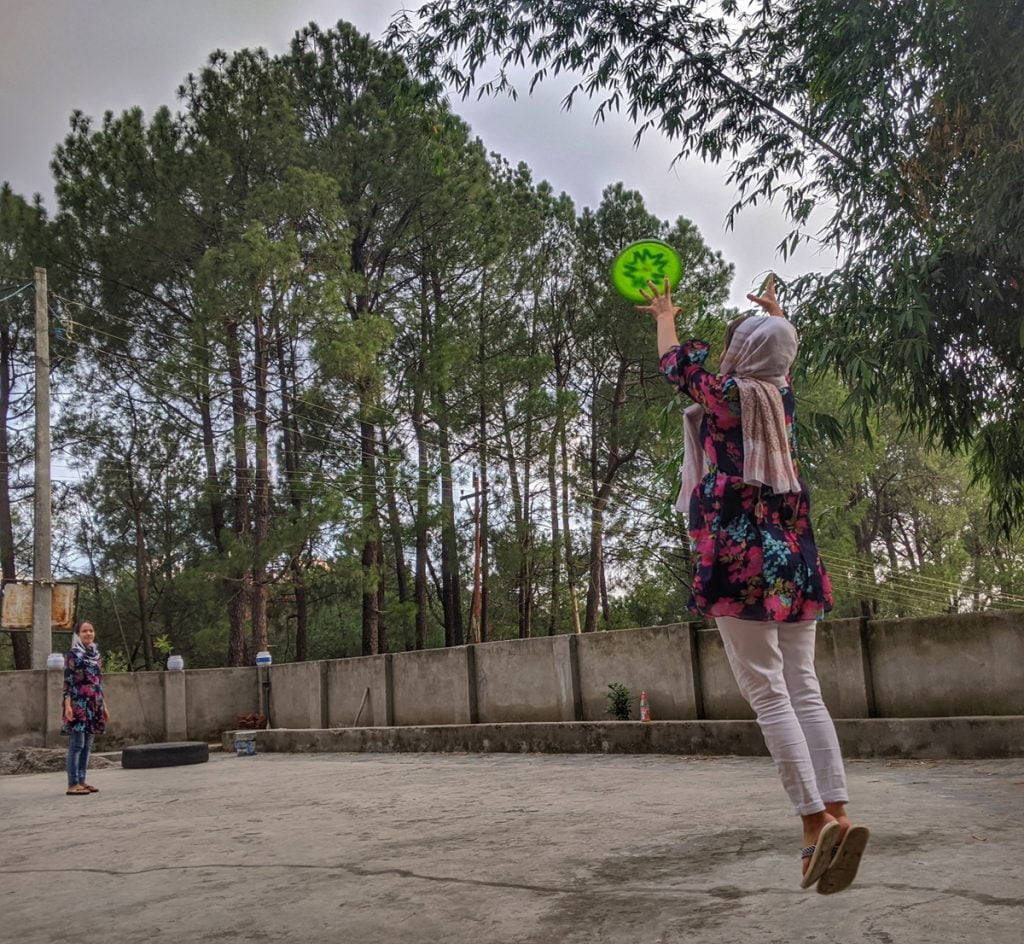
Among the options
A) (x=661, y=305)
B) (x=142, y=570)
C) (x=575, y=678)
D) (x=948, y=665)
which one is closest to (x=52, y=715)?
(x=575, y=678)

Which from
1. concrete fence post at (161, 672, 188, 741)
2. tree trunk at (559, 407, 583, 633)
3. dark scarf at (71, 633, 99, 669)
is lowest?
concrete fence post at (161, 672, 188, 741)

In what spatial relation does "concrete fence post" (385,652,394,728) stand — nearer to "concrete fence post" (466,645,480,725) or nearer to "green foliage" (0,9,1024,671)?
"concrete fence post" (466,645,480,725)

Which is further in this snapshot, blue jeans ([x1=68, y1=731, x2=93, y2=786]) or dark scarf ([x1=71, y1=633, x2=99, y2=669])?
dark scarf ([x1=71, y1=633, x2=99, y2=669])

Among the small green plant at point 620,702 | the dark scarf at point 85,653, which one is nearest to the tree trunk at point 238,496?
the dark scarf at point 85,653

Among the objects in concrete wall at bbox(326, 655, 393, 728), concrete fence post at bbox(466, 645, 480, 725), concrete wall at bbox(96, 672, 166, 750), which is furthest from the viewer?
concrete wall at bbox(96, 672, 166, 750)

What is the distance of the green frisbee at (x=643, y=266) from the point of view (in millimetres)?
4047

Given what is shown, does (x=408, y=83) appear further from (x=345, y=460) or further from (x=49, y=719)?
(x=345, y=460)

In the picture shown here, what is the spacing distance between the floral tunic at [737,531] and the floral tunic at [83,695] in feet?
25.2

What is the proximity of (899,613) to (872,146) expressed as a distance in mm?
26738

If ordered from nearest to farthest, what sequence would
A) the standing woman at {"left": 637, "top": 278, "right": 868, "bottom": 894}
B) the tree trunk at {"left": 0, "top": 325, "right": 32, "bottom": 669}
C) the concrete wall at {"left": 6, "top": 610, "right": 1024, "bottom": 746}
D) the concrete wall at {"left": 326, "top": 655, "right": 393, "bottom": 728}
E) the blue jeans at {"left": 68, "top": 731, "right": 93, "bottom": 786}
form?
the standing woman at {"left": 637, "top": 278, "right": 868, "bottom": 894} < the concrete wall at {"left": 6, "top": 610, "right": 1024, "bottom": 746} < the blue jeans at {"left": 68, "top": 731, "right": 93, "bottom": 786} < the concrete wall at {"left": 326, "top": 655, "right": 393, "bottom": 728} < the tree trunk at {"left": 0, "top": 325, "right": 32, "bottom": 669}

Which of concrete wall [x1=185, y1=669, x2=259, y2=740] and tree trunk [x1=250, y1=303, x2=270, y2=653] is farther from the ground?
tree trunk [x1=250, y1=303, x2=270, y2=653]

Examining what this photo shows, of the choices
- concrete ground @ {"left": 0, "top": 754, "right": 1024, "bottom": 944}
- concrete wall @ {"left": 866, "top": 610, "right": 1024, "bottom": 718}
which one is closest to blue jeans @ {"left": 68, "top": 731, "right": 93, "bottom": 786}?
concrete ground @ {"left": 0, "top": 754, "right": 1024, "bottom": 944}

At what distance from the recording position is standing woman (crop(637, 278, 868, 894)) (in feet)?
8.90

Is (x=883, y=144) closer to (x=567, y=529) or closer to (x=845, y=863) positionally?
(x=845, y=863)
